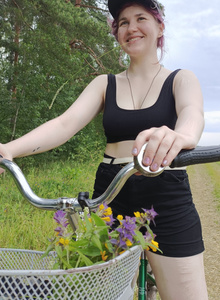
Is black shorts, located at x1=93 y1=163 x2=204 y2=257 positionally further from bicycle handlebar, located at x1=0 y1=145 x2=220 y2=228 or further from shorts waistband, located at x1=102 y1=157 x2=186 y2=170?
bicycle handlebar, located at x1=0 y1=145 x2=220 y2=228

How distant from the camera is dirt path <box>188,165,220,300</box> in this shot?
4531 millimetres

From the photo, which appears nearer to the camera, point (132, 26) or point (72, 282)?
point (72, 282)

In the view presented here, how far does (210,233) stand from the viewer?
648 cm

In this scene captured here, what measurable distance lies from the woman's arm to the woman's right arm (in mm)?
399

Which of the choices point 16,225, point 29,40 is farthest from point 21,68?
point 16,225

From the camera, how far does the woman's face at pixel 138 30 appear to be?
1.69 metres

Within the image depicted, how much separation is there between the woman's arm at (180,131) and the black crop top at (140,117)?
47 millimetres

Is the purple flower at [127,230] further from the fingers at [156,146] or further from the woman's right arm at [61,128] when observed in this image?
the woman's right arm at [61,128]

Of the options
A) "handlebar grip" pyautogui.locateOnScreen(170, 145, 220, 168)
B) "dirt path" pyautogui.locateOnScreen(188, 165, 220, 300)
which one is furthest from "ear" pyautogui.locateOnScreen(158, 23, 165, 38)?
"dirt path" pyautogui.locateOnScreen(188, 165, 220, 300)

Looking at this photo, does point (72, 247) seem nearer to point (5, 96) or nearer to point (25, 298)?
point (25, 298)

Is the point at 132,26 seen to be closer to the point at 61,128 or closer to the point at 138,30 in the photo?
the point at 138,30

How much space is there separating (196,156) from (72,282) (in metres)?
0.49

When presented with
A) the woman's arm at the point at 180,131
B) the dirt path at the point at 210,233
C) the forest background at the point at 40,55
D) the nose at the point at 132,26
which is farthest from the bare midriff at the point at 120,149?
the forest background at the point at 40,55

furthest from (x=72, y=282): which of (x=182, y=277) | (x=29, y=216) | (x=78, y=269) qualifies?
(x=29, y=216)
